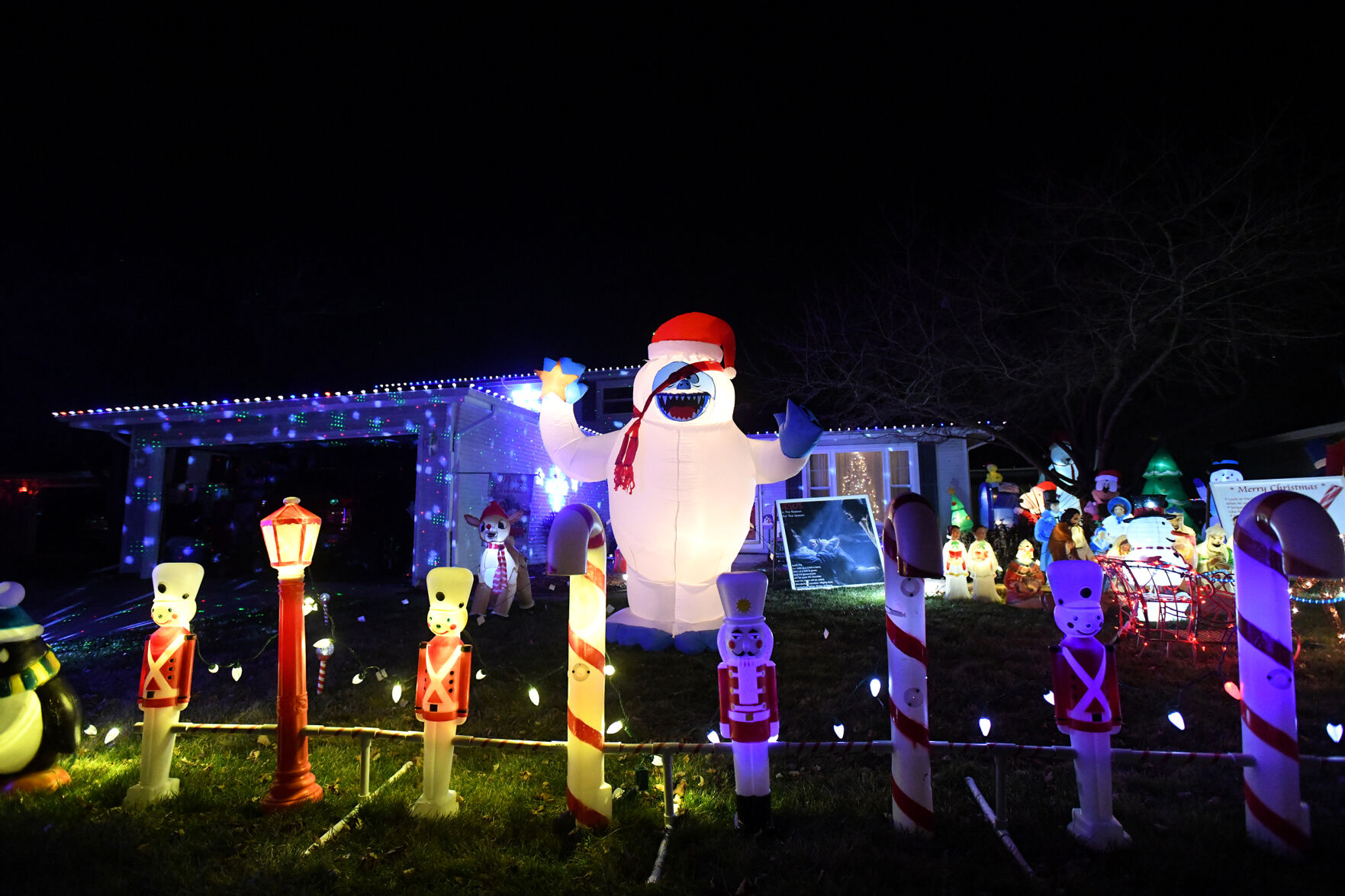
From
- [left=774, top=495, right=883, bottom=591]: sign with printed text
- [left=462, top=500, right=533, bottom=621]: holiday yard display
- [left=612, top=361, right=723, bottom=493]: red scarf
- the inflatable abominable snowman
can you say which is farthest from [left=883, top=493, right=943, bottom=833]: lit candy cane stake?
[left=774, top=495, right=883, bottom=591]: sign with printed text

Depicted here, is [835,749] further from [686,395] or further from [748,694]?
[686,395]

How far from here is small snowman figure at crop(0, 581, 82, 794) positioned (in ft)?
10.6

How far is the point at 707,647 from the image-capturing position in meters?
5.83

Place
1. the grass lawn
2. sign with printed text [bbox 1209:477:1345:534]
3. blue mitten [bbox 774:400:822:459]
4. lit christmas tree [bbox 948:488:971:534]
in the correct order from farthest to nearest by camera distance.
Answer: lit christmas tree [bbox 948:488:971:534]
sign with printed text [bbox 1209:477:1345:534]
blue mitten [bbox 774:400:822:459]
the grass lawn

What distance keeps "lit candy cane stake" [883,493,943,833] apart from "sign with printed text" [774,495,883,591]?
725 centimetres

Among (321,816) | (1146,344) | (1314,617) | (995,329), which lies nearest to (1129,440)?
(1146,344)

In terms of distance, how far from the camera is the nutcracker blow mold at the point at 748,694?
277 centimetres

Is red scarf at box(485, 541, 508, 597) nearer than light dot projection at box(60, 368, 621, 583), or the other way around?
red scarf at box(485, 541, 508, 597)

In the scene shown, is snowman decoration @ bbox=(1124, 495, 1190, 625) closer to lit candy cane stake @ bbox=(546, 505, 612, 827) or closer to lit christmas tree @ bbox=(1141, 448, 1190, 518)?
lit candy cane stake @ bbox=(546, 505, 612, 827)

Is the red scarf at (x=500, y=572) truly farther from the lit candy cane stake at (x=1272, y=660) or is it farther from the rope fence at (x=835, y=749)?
the lit candy cane stake at (x=1272, y=660)

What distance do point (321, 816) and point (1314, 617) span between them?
10.1m

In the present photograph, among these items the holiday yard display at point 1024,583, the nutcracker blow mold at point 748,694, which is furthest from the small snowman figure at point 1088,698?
the holiday yard display at point 1024,583

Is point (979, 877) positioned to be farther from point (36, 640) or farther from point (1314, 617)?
point (1314, 617)

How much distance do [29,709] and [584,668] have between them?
291cm
